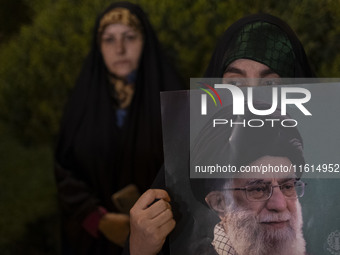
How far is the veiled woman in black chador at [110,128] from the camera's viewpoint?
1.36 meters

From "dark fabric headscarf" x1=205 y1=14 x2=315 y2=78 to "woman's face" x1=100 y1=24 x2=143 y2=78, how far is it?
36 centimetres

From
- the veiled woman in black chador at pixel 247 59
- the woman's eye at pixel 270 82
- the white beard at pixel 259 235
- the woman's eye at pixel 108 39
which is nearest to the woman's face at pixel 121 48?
the woman's eye at pixel 108 39

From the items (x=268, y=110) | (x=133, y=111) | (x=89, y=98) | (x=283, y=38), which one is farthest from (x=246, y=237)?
(x=89, y=98)

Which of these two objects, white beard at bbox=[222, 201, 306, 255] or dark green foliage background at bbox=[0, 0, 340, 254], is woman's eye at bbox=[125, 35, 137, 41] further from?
white beard at bbox=[222, 201, 306, 255]

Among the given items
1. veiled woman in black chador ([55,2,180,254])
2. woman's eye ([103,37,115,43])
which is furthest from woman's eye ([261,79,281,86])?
woman's eye ([103,37,115,43])

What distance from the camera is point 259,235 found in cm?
91

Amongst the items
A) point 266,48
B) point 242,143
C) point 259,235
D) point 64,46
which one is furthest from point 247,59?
point 64,46

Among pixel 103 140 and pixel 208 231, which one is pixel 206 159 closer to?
pixel 208 231

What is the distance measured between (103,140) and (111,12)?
0.39m

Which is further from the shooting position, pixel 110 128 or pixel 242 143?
pixel 110 128

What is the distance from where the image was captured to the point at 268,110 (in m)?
0.92

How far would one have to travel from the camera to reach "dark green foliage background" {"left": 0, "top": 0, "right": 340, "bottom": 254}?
132 centimetres

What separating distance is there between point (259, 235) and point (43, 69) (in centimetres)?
87

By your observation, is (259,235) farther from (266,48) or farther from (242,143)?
(266,48)
